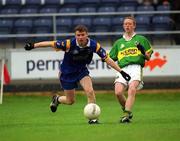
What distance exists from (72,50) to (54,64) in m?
8.76

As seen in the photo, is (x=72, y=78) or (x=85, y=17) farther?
(x=85, y=17)

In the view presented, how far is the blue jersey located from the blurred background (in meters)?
8.25

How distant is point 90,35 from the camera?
24797 millimetres

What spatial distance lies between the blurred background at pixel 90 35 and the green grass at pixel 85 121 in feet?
2.76

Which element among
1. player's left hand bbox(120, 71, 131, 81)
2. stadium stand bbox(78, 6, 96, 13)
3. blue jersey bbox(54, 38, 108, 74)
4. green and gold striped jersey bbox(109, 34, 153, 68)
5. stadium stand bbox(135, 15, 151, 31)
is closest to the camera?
blue jersey bbox(54, 38, 108, 74)

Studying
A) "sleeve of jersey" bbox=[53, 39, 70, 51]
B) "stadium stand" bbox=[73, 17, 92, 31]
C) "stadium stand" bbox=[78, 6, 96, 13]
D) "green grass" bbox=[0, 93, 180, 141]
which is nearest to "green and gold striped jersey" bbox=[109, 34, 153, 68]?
"green grass" bbox=[0, 93, 180, 141]

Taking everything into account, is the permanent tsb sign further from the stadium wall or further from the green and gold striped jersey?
the green and gold striped jersey

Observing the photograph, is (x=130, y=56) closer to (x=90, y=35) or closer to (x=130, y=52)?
(x=130, y=52)

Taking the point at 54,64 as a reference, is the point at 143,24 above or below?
above

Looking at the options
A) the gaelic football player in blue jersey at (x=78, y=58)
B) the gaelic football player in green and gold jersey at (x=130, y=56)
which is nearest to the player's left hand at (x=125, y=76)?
the gaelic football player in blue jersey at (x=78, y=58)

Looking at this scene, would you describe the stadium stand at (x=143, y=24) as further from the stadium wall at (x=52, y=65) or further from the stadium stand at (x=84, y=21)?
the stadium stand at (x=84, y=21)

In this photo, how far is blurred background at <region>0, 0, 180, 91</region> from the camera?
24453mm

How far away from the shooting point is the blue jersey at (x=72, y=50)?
15.6m

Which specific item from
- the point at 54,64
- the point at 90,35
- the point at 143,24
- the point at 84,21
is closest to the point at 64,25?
the point at 84,21
